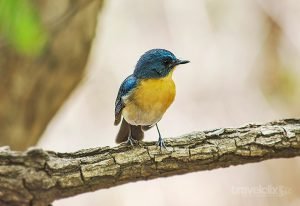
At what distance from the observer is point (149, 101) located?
3.24 metres

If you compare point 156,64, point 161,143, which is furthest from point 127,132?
point 161,143

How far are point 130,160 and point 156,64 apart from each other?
696mm

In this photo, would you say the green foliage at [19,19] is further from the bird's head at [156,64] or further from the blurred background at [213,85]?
the blurred background at [213,85]

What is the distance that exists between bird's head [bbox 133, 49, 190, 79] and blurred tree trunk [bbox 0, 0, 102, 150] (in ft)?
5.14

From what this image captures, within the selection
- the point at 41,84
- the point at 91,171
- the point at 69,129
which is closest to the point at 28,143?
the point at 41,84

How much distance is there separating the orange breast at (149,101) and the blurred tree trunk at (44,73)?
166 cm

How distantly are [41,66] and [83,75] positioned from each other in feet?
1.60

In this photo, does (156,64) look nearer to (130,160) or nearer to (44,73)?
(130,160)

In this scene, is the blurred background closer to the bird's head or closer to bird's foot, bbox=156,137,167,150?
the bird's head

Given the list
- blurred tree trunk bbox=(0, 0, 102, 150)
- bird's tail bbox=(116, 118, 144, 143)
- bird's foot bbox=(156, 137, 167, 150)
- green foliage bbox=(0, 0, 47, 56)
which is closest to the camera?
green foliage bbox=(0, 0, 47, 56)

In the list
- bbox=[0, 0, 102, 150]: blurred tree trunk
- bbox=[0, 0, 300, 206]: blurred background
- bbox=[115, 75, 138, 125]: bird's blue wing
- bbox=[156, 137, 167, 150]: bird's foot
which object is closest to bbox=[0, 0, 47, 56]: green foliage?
bbox=[115, 75, 138, 125]: bird's blue wing

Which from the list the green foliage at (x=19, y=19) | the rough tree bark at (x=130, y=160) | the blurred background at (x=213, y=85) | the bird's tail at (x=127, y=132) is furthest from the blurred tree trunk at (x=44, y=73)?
the rough tree bark at (x=130, y=160)

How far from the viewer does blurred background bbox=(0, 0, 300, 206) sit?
6.16 metres

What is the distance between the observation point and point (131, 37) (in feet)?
22.0
